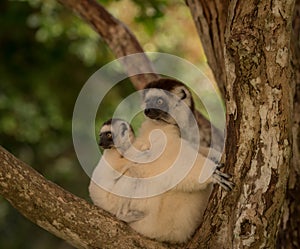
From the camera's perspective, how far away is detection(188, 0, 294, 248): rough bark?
3316 millimetres

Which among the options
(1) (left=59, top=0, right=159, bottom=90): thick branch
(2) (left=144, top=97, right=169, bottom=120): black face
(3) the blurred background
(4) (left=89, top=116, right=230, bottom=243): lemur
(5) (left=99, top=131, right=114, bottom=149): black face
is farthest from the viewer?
(3) the blurred background

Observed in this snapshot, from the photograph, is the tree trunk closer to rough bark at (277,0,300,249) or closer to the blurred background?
rough bark at (277,0,300,249)

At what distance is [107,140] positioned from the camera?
4074 millimetres

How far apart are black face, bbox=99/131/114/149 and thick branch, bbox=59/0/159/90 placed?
1348 mm

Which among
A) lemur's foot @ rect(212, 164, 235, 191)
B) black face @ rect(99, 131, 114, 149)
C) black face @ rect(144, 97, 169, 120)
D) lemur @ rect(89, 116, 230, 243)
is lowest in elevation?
lemur @ rect(89, 116, 230, 243)

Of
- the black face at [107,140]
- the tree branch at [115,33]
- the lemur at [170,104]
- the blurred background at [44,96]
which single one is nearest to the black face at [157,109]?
the lemur at [170,104]

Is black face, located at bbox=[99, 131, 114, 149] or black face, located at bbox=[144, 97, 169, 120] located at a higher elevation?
black face, located at bbox=[144, 97, 169, 120]

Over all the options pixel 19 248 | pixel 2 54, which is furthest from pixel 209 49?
pixel 19 248

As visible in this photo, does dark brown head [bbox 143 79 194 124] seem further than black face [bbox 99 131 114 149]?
Yes

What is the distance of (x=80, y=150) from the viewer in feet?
20.7

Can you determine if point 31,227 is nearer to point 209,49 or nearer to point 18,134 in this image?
point 18,134

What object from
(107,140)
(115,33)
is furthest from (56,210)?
(115,33)

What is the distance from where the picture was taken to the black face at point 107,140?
406cm

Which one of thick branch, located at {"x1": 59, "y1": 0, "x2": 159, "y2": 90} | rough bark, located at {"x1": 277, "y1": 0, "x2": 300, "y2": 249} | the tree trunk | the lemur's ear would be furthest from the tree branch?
the tree trunk
